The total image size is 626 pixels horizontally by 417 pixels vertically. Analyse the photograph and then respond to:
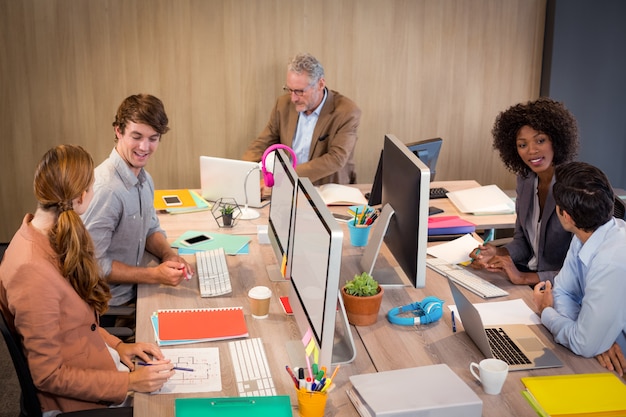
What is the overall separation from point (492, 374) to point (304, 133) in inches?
111

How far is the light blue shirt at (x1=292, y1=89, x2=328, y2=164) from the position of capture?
4.64 metres

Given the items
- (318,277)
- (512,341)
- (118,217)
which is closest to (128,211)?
(118,217)

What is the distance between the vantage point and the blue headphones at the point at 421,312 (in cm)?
258

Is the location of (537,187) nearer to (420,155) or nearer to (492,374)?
(420,155)

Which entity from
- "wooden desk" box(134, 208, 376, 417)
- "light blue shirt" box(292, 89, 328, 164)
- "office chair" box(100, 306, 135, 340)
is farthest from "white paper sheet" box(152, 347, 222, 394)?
"light blue shirt" box(292, 89, 328, 164)

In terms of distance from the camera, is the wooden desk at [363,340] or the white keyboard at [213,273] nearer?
the wooden desk at [363,340]

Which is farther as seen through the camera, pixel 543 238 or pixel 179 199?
pixel 179 199

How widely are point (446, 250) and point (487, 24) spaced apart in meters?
2.77

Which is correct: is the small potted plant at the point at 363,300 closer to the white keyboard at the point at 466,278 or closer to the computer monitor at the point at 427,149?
the white keyboard at the point at 466,278

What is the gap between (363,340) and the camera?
8.09 feet

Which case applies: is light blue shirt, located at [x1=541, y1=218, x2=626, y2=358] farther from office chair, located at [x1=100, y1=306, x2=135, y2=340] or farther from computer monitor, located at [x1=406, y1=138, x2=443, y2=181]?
office chair, located at [x1=100, y1=306, x2=135, y2=340]

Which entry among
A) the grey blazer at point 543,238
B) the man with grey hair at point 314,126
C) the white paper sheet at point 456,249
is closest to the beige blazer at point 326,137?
the man with grey hair at point 314,126

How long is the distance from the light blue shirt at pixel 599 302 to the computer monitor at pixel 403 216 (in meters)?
0.52

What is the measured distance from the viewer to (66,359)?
2219 millimetres
